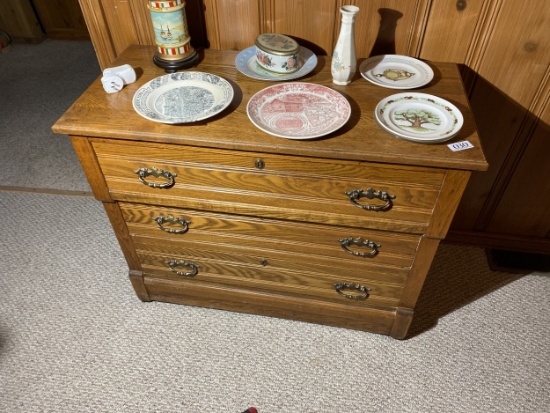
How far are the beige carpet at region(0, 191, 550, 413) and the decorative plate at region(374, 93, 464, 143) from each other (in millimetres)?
773

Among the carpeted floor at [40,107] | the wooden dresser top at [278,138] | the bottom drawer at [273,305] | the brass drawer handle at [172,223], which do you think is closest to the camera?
the wooden dresser top at [278,138]

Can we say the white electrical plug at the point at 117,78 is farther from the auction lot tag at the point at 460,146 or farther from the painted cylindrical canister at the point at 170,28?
the auction lot tag at the point at 460,146

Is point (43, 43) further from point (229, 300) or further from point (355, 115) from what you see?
point (355, 115)

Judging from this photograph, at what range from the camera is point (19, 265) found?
172 centimetres

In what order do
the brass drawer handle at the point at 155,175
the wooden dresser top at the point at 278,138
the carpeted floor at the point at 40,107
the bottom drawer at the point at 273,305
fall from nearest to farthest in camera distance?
1. the wooden dresser top at the point at 278,138
2. the brass drawer handle at the point at 155,175
3. the bottom drawer at the point at 273,305
4. the carpeted floor at the point at 40,107

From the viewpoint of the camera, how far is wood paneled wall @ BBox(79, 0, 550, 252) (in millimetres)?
1201

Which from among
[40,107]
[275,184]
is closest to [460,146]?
[275,184]

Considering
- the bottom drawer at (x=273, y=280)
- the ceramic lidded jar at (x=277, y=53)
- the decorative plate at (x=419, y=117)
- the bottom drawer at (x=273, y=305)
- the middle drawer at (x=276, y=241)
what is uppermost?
the ceramic lidded jar at (x=277, y=53)

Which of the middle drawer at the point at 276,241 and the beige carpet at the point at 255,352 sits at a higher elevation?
the middle drawer at the point at 276,241

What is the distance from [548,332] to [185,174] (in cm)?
136

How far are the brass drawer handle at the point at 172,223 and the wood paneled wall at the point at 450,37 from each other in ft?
1.94

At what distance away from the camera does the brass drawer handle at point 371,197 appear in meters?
1.06

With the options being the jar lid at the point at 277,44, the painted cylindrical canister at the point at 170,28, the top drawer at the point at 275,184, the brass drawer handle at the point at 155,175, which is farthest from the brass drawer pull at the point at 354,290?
the painted cylindrical canister at the point at 170,28

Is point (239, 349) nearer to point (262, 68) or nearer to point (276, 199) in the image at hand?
point (276, 199)
